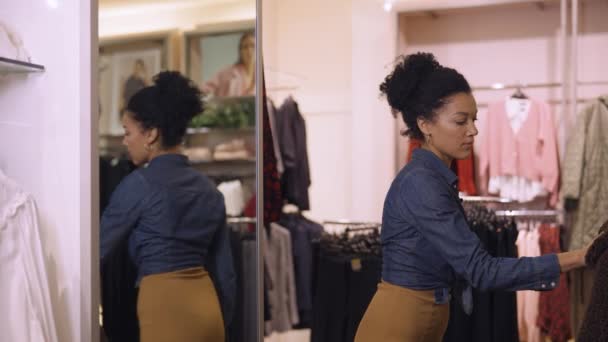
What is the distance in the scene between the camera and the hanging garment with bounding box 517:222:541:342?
312 cm

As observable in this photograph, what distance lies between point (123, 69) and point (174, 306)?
89 centimetres

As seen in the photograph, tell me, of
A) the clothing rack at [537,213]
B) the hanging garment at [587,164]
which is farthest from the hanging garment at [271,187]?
the hanging garment at [587,164]

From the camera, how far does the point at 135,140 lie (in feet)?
8.66

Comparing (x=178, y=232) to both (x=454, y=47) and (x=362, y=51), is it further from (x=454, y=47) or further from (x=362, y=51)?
(x=454, y=47)

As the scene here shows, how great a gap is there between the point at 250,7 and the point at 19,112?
37.1 inches

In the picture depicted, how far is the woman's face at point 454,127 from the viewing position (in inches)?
85.5

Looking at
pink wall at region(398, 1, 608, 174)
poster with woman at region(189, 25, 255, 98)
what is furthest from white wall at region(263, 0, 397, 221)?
poster with woman at region(189, 25, 255, 98)

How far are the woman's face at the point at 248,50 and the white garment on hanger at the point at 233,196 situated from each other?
0.47 m

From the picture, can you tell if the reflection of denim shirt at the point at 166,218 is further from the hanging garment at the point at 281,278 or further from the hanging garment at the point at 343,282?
the hanging garment at the point at 281,278

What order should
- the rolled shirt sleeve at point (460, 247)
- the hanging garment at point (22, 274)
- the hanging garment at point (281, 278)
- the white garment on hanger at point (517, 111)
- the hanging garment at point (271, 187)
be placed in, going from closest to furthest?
the rolled shirt sleeve at point (460, 247) → the hanging garment at point (22, 274) → the hanging garment at point (271, 187) → the white garment on hanger at point (517, 111) → the hanging garment at point (281, 278)

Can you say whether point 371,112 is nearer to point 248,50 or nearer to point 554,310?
point 248,50

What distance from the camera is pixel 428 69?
2232mm

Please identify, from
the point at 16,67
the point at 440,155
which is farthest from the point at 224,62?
the point at 440,155

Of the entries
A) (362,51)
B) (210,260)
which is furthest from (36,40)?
(362,51)
